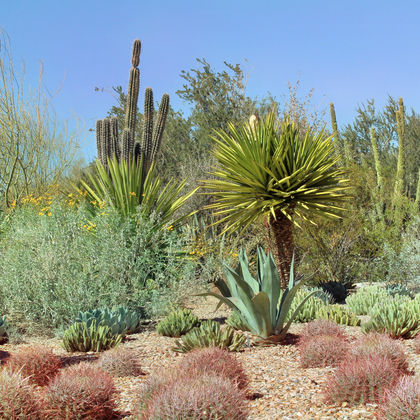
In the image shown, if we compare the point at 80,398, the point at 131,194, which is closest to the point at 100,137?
the point at 131,194

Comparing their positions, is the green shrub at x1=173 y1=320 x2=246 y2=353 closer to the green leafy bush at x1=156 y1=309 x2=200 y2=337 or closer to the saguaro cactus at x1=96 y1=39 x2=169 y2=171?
the green leafy bush at x1=156 y1=309 x2=200 y2=337

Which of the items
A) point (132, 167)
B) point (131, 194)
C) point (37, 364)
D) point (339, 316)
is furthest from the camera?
point (132, 167)

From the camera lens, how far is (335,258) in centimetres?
1172

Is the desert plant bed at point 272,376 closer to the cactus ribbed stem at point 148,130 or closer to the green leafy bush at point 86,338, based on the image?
the green leafy bush at point 86,338

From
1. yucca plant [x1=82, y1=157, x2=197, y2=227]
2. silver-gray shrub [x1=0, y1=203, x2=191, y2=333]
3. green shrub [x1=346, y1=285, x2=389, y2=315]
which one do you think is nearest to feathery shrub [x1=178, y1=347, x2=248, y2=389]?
silver-gray shrub [x1=0, y1=203, x2=191, y2=333]

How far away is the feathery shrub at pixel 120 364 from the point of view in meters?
4.90

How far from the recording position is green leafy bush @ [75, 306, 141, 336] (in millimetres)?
6461

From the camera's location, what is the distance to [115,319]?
21.7 ft

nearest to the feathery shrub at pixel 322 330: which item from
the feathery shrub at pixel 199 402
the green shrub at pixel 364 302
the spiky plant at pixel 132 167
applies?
the green shrub at pixel 364 302

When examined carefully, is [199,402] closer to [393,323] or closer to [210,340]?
[210,340]

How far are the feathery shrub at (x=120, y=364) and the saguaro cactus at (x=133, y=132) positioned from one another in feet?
22.9

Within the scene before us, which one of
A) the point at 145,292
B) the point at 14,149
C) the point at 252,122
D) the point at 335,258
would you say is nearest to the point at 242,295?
the point at 145,292

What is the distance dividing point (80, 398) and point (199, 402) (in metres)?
1.08

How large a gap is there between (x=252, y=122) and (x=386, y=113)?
18044 millimetres
